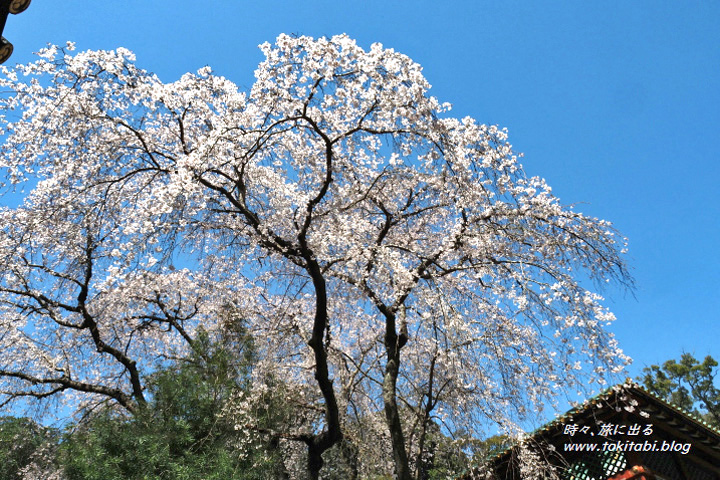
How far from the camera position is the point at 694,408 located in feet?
84.9

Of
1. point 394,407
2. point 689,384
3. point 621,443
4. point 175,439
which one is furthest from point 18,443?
point 689,384

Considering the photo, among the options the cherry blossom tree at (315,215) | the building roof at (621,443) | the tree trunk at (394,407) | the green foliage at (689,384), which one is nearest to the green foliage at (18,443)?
the cherry blossom tree at (315,215)

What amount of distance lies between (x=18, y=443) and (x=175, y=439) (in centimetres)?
655

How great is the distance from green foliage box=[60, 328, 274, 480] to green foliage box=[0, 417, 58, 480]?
267cm

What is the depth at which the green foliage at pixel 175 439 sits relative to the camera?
7.92m

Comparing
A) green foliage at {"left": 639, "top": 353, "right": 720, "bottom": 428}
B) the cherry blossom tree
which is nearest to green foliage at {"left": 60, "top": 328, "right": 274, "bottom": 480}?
the cherry blossom tree

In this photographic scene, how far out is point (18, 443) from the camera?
40.5 feet

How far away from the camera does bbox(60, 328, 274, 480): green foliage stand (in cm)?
792

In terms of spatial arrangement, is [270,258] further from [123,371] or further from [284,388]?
[123,371]

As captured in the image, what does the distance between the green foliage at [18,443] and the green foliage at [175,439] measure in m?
2.67

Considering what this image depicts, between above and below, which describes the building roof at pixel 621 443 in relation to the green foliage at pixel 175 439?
below

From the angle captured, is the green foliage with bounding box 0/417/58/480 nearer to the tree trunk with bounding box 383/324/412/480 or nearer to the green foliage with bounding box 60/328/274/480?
the green foliage with bounding box 60/328/274/480

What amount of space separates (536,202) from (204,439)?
22.1 ft

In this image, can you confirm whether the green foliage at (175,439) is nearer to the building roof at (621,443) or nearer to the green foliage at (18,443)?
the green foliage at (18,443)
